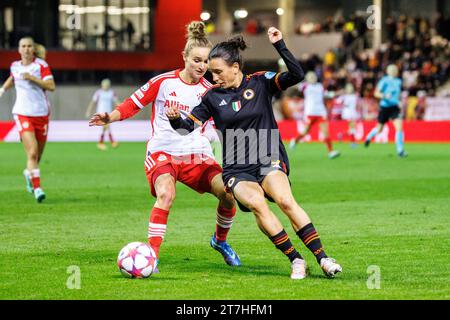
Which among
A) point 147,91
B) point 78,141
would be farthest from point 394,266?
point 78,141

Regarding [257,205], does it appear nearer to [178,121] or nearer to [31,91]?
[178,121]

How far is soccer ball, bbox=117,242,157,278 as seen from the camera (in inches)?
354

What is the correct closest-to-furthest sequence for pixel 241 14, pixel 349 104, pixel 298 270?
pixel 298 270, pixel 349 104, pixel 241 14

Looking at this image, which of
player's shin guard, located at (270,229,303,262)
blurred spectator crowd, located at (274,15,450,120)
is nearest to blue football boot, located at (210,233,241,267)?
player's shin guard, located at (270,229,303,262)

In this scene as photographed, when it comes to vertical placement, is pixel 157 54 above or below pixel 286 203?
below

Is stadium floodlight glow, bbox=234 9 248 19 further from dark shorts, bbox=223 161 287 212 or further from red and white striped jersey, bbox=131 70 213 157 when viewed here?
dark shorts, bbox=223 161 287 212

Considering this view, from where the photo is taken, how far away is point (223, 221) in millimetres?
10203

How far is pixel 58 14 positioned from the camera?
178 ft

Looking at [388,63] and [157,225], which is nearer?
[157,225]

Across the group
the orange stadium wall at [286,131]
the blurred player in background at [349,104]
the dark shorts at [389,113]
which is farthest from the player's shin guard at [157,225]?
the orange stadium wall at [286,131]

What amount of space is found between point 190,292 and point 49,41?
47.1 metres

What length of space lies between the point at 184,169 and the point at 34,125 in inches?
278

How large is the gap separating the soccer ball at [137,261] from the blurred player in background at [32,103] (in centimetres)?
755

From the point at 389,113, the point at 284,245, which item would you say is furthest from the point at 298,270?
the point at 389,113
